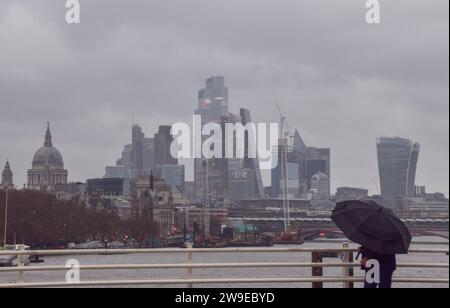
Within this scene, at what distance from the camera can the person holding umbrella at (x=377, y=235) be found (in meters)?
12.9

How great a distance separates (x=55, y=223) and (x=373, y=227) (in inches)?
3750

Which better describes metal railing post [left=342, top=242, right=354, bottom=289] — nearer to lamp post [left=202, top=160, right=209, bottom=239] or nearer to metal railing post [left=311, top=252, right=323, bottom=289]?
metal railing post [left=311, top=252, right=323, bottom=289]

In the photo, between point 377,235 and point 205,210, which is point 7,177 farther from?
point 377,235

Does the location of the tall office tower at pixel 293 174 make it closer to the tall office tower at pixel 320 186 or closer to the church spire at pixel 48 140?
the tall office tower at pixel 320 186

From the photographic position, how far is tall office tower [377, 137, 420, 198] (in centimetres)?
15450

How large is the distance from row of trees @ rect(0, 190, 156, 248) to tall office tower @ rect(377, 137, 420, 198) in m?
52.4

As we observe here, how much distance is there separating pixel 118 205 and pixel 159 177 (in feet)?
31.2

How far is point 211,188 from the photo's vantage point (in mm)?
130500

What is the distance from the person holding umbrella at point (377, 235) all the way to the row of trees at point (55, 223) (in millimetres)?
84297

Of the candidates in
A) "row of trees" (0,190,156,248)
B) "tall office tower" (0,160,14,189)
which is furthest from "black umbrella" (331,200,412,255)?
"tall office tower" (0,160,14,189)
